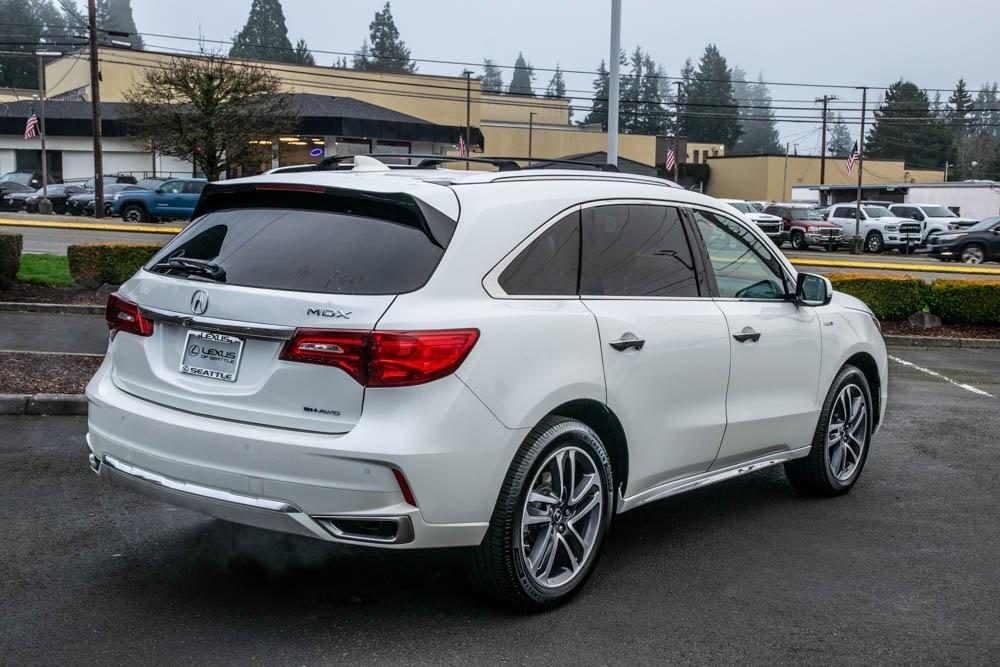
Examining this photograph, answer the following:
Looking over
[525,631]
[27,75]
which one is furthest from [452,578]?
[27,75]

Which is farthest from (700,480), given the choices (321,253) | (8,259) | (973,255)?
(973,255)

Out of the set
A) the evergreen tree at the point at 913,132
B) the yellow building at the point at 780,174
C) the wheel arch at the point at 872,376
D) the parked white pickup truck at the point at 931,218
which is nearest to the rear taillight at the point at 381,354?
the wheel arch at the point at 872,376

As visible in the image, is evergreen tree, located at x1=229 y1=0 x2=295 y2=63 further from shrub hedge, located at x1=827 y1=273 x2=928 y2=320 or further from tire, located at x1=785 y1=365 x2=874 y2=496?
tire, located at x1=785 y1=365 x2=874 y2=496

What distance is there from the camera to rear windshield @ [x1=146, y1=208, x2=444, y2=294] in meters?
4.12

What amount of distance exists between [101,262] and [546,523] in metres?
11.7

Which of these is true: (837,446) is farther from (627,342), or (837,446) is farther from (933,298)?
(933,298)

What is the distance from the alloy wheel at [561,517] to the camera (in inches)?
174

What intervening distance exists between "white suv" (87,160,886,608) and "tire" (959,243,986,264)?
34781mm

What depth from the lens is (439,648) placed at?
4.13 m

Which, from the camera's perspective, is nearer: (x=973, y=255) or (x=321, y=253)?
(x=321, y=253)

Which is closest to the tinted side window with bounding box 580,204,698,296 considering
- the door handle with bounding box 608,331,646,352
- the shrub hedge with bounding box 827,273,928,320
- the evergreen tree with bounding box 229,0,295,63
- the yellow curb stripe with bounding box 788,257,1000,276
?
the door handle with bounding box 608,331,646,352

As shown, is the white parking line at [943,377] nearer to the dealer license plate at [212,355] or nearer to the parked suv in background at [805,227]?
the dealer license plate at [212,355]

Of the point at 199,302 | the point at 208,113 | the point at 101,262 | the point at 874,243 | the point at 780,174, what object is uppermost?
the point at 208,113

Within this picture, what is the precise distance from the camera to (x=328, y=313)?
157 inches
